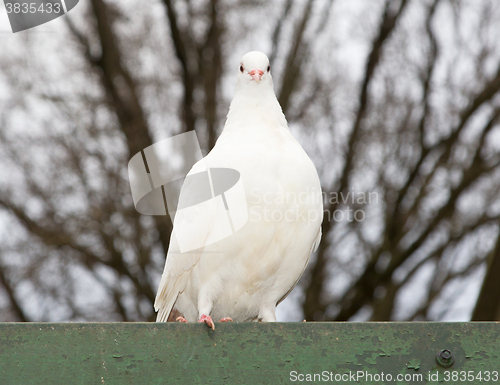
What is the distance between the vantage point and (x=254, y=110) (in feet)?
14.6

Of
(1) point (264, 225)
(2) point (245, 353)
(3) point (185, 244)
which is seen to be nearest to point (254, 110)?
(1) point (264, 225)

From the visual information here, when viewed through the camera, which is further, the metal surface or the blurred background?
the blurred background

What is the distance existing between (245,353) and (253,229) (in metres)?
1.15

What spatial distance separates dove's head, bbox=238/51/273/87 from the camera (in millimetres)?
4535

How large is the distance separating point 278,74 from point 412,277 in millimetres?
3652

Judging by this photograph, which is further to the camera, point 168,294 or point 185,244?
point 168,294

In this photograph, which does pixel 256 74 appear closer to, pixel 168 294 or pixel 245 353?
pixel 168 294

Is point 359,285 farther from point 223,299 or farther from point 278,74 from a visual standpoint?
point 223,299

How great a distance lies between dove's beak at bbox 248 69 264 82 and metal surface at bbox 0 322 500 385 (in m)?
2.05

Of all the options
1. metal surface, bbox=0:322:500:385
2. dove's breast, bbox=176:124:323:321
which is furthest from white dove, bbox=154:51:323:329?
metal surface, bbox=0:322:500:385

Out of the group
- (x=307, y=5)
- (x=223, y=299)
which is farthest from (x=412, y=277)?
(x=223, y=299)

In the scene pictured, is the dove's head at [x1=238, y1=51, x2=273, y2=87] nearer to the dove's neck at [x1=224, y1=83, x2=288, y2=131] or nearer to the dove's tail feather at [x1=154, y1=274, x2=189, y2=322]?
the dove's neck at [x1=224, y1=83, x2=288, y2=131]

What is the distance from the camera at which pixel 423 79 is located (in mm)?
9148

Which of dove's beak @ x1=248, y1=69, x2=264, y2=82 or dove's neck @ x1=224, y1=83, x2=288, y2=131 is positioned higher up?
dove's beak @ x1=248, y1=69, x2=264, y2=82
